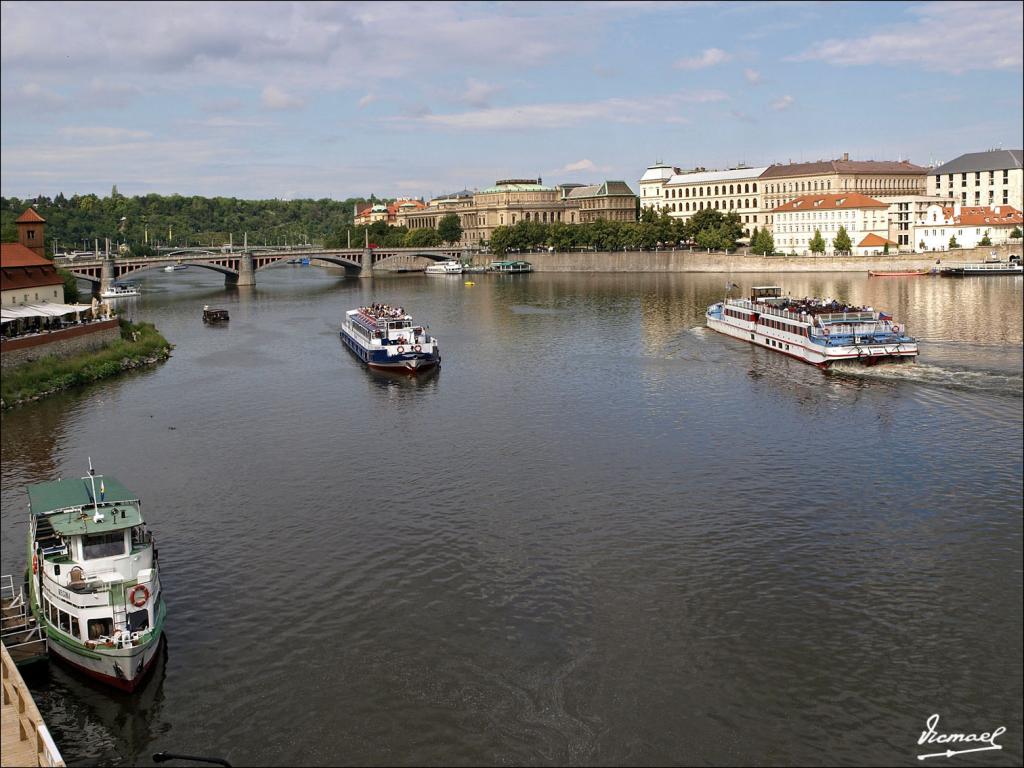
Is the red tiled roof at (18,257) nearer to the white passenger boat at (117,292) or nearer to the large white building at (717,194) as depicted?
the white passenger boat at (117,292)

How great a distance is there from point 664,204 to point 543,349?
13339cm

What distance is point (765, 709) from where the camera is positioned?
2053 centimetres

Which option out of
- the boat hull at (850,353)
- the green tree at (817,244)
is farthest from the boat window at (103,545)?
the green tree at (817,244)

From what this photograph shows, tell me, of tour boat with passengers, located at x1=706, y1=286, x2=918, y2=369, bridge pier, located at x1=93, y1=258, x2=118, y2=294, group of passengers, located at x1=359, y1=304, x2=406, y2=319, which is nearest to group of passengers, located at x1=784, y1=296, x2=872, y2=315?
tour boat with passengers, located at x1=706, y1=286, x2=918, y2=369

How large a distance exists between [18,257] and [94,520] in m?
49.0

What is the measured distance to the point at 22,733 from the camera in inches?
683

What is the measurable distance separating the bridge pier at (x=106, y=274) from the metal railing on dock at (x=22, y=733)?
11423cm

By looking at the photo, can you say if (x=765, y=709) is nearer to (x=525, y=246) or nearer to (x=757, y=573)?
(x=757, y=573)

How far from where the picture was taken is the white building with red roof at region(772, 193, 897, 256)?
142 metres

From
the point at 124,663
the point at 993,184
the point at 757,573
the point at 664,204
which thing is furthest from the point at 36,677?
the point at 664,204

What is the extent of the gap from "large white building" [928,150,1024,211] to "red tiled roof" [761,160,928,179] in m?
11.0

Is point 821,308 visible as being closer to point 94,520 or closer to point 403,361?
point 403,361

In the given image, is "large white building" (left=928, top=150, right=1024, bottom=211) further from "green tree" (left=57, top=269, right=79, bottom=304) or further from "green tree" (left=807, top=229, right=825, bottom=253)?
"green tree" (left=57, top=269, right=79, bottom=304)

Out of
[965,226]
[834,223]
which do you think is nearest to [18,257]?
[834,223]
